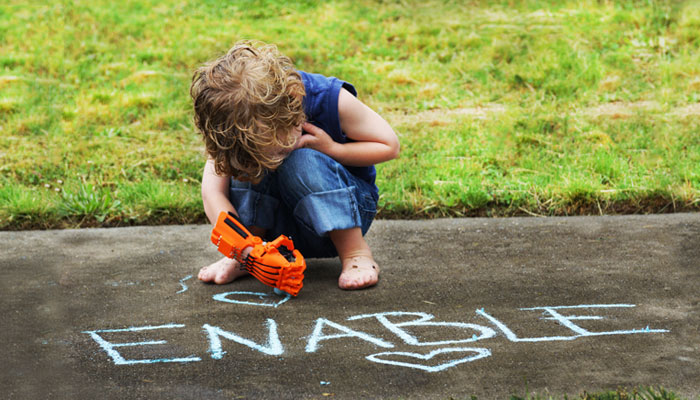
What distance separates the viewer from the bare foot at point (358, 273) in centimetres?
222

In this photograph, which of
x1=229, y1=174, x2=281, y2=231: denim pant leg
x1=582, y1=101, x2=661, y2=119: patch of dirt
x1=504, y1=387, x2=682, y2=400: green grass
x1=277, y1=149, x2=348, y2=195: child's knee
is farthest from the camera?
x1=582, y1=101, x2=661, y2=119: patch of dirt

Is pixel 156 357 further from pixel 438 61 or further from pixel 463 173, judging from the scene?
pixel 438 61

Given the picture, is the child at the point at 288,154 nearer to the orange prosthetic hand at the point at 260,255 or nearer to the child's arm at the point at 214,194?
the child's arm at the point at 214,194

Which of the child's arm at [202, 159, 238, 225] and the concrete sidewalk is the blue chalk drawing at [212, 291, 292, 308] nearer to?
the concrete sidewalk

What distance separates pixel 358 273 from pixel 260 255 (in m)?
0.34

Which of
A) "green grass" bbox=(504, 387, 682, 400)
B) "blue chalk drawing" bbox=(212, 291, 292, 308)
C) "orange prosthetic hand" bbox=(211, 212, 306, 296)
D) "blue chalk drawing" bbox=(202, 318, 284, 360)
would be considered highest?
"orange prosthetic hand" bbox=(211, 212, 306, 296)

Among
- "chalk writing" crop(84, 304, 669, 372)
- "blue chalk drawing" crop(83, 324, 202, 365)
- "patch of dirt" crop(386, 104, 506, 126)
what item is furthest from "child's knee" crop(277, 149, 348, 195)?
"patch of dirt" crop(386, 104, 506, 126)

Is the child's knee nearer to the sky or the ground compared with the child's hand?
nearer to the ground

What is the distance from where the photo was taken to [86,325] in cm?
198

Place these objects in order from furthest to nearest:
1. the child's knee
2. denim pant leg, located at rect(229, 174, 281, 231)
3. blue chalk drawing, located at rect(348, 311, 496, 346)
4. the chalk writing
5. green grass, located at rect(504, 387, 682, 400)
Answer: denim pant leg, located at rect(229, 174, 281, 231) → the child's knee → blue chalk drawing, located at rect(348, 311, 496, 346) → the chalk writing → green grass, located at rect(504, 387, 682, 400)

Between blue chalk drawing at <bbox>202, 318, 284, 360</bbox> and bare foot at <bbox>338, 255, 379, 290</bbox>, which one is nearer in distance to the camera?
blue chalk drawing at <bbox>202, 318, 284, 360</bbox>

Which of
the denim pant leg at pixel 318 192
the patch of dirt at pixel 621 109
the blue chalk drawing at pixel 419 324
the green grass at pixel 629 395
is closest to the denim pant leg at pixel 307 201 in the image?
the denim pant leg at pixel 318 192

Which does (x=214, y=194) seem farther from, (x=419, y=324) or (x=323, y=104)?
(x=419, y=324)

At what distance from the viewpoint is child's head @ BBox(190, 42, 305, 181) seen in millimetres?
2041
